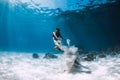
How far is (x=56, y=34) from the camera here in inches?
560

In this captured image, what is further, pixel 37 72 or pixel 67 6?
pixel 67 6

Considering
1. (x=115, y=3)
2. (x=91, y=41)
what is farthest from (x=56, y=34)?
(x=91, y=41)

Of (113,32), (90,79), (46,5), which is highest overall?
(46,5)

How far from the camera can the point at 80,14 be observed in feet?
140

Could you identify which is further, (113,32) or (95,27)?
(95,27)

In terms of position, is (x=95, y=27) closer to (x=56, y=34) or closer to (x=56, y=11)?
(x=56, y=11)

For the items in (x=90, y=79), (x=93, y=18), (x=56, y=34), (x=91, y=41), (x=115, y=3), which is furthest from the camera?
(x=91, y=41)

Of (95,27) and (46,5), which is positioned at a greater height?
(46,5)

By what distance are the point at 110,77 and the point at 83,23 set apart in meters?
36.5

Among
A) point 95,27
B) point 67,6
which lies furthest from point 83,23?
point 67,6

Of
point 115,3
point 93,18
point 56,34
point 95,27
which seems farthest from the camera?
point 95,27

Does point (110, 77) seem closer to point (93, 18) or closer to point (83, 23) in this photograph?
point (93, 18)

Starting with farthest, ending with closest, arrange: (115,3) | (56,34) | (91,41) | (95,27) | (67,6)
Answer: (91,41), (95,27), (67,6), (115,3), (56,34)

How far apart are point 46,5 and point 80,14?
756 centimetres
